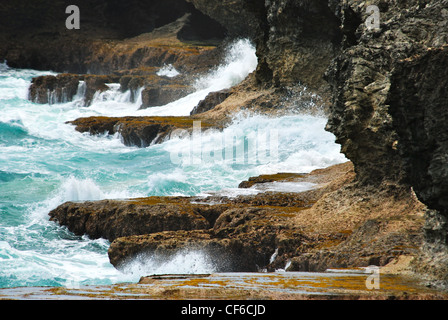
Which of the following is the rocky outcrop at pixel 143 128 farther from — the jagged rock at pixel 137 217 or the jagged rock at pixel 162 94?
the jagged rock at pixel 137 217

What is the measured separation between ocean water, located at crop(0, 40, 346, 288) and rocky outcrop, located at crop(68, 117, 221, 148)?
1.19ft

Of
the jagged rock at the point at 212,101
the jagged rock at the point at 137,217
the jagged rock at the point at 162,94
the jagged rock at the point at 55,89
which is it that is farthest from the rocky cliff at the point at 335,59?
the jagged rock at the point at 162,94

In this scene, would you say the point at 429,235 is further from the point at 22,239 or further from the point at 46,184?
the point at 46,184

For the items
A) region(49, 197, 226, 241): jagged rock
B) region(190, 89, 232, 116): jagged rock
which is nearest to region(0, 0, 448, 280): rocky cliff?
region(190, 89, 232, 116): jagged rock

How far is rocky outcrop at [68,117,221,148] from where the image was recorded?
66.8 feet

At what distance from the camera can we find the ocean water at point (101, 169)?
7980 millimetres

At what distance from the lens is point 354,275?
4.41 m

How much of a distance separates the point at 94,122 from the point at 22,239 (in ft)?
46.8

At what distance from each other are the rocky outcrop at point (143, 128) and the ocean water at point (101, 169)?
14.3 inches

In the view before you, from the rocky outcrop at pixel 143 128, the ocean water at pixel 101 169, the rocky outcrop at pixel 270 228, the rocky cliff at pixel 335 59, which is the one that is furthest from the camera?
the rocky outcrop at pixel 143 128

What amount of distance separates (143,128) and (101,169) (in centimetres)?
473

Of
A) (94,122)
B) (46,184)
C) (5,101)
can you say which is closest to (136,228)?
(46,184)

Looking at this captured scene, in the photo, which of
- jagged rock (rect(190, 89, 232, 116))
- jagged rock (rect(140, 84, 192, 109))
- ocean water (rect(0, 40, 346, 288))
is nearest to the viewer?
ocean water (rect(0, 40, 346, 288))

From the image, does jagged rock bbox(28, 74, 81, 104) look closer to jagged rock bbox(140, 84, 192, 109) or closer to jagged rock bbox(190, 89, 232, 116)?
jagged rock bbox(140, 84, 192, 109)
